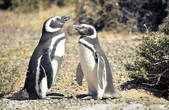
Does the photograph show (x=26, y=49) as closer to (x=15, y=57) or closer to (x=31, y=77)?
(x=15, y=57)

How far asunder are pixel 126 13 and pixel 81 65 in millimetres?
5197

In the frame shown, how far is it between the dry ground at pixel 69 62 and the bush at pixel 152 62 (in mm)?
238

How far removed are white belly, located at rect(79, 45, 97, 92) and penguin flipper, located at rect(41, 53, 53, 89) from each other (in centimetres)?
46

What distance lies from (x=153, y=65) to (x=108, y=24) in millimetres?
4912

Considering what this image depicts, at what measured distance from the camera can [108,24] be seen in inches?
405

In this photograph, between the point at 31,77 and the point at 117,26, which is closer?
the point at 31,77

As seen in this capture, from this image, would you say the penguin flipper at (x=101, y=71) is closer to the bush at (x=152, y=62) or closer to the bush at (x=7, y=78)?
the bush at (x=152, y=62)

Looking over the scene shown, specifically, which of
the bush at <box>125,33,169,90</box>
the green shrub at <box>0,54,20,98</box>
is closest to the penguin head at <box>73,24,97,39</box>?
the bush at <box>125,33,169,90</box>

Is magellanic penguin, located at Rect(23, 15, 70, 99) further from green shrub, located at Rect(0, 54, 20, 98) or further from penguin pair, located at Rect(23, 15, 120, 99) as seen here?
green shrub, located at Rect(0, 54, 20, 98)

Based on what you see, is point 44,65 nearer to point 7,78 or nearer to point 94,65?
point 94,65

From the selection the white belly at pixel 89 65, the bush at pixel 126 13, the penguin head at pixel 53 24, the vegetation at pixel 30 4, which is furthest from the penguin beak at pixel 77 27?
the vegetation at pixel 30 4

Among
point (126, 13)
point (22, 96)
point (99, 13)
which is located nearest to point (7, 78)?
point (22, 96)

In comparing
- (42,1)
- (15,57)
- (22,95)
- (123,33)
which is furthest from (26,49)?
(42,1)

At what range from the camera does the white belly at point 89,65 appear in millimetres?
4941
